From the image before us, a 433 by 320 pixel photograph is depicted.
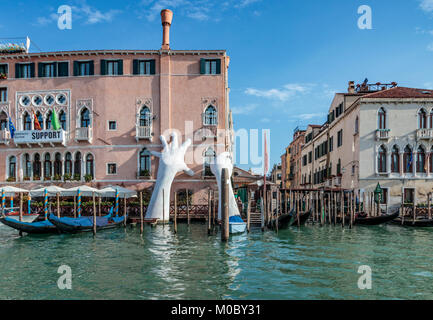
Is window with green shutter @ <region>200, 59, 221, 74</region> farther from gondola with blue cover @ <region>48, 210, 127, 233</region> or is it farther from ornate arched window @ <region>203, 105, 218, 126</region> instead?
gondola with blue cover @ <region>48, 210, 127, 233</region>

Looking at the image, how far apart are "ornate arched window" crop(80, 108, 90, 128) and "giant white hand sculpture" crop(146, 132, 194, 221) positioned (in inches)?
199

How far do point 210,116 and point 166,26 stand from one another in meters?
6.12

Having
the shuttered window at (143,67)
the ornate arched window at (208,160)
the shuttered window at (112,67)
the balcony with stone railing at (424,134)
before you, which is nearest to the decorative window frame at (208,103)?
the ornate arched window at (208,160)

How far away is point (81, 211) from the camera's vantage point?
22141 mm

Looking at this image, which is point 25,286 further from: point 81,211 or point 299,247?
point 81,211

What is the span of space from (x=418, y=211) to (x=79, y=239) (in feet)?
56.6

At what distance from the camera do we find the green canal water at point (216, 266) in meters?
7.91

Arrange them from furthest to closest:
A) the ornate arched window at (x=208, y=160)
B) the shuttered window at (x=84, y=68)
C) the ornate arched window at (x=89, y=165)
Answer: the shuttered window at (x=84, y=68) → the ornate arched window at (x=89, y=165) → the ornate arched window at (x=208, y=160)

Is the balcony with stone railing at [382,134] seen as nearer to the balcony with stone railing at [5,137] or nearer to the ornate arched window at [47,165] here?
the ornate arched window at [47,165]

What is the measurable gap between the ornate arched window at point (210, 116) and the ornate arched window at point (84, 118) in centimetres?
705

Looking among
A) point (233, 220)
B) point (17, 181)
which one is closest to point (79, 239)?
point (233, 220)

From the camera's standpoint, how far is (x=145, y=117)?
24.4 m

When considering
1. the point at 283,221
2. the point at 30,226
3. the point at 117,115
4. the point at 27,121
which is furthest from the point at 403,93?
the point at 27,121

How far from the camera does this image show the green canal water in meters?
7.91
